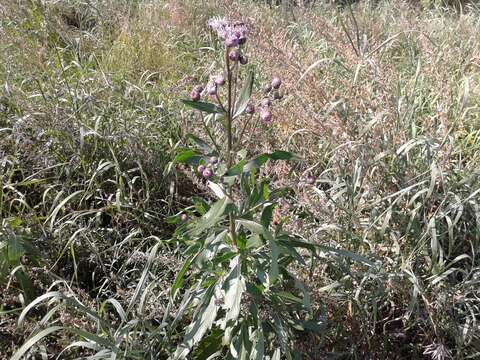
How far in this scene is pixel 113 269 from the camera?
2.37 m

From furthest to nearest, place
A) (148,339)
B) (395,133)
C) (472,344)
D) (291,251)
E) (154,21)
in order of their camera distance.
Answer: (154,21) → (395,133) → (472,344) → (148,339) → (291,251)

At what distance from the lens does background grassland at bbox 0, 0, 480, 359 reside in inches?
76.6

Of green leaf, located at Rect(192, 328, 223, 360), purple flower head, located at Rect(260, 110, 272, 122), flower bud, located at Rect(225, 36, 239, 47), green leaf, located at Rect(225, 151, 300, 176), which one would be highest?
flower bud, located at Rect(225, 36, 239, 47)

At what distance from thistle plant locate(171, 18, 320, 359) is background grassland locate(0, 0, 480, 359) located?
0.53 feet

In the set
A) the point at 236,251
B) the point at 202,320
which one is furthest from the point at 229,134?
the point at 202,320

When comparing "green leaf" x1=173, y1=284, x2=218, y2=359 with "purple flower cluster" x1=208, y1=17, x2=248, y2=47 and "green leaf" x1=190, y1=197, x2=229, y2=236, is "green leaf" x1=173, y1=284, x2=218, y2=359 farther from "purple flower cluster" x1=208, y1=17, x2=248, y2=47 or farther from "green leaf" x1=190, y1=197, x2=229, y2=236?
"purple flower cluster" x1=208, y1=17, x2=248, y2=47

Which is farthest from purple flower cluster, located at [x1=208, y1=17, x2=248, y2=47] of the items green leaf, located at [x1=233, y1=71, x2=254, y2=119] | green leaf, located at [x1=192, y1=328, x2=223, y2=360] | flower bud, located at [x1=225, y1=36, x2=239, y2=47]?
green leaf, located at [x1=192, y1=328, x2=223, y2=360]

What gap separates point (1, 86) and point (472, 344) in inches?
95.8

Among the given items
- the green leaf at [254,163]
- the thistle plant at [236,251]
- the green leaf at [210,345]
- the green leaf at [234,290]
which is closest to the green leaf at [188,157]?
the thistle plant at [236,251]

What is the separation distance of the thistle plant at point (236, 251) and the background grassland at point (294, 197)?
0.53 ft

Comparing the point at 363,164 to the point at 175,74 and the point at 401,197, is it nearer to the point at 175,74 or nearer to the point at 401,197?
the point at 401,197

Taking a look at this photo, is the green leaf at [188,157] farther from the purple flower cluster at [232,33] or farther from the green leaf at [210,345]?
the green leaf at [210,345]

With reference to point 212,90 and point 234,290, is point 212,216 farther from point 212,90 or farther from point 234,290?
point 212,90

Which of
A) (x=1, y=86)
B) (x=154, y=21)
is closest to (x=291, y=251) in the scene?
(x=1, y=86)
